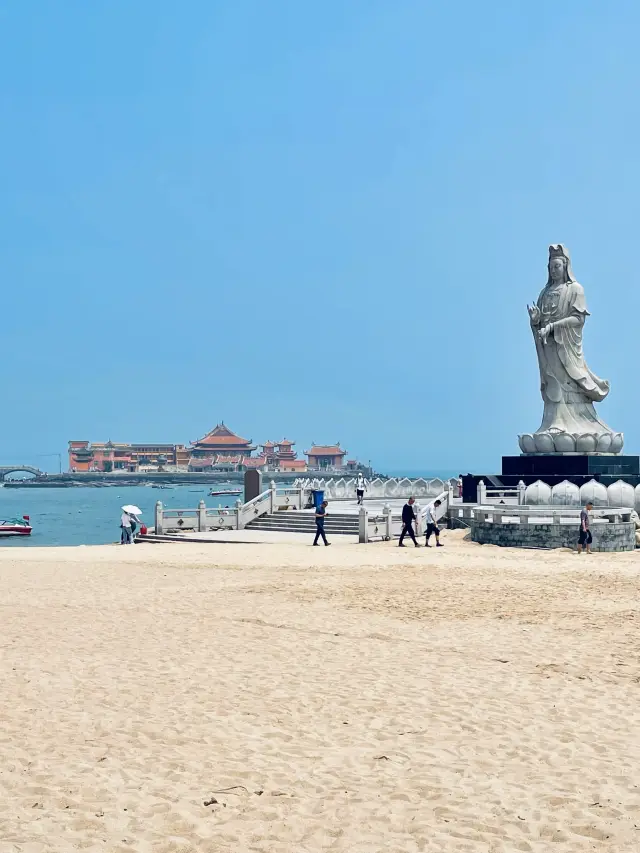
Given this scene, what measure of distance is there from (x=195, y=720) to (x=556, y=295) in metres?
26.8

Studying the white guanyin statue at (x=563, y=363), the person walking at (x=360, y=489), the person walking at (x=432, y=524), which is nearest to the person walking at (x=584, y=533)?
the person walking at (x=432, y=524)

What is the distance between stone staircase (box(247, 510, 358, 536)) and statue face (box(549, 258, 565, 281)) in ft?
38.5

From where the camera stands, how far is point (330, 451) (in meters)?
158

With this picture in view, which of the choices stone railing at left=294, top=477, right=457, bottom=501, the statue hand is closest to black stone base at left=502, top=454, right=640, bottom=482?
stone railing at left=294, top=477, right=457, bottom=501

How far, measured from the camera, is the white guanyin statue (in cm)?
3106

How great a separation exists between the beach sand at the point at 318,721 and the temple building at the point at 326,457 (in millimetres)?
143367

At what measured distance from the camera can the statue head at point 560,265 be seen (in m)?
32.0

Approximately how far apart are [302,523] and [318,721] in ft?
65.0

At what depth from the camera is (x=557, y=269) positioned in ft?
105

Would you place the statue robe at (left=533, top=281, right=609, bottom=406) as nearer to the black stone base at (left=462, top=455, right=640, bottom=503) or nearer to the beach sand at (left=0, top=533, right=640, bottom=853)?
the black stone base at (left=462, top=455, right=640, bottom=503)

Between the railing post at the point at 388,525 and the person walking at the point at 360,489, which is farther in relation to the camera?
the person walking at the point at 360,489

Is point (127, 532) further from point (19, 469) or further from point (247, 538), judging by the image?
point (19, 469)

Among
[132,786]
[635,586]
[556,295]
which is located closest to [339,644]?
[132,786]

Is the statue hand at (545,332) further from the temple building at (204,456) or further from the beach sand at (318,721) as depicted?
the temple building at (204,456)
